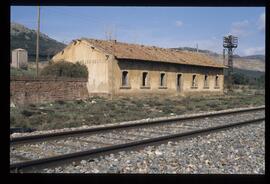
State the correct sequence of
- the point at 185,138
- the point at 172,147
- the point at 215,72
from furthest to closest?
1. the point at 215,72
2. the point at 185,138
3. the point at 172,147

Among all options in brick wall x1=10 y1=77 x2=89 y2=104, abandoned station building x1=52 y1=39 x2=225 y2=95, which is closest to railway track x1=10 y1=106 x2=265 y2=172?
brick wall x1=10 y1=77 x2=89 y2=104

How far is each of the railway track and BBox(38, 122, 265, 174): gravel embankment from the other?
21 cm

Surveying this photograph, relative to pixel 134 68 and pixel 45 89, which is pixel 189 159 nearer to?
pixel 45 89

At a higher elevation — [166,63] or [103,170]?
[166,63]

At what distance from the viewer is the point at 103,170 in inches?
293

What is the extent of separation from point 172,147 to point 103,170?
3054 millimetres

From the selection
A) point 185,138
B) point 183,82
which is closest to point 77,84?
point 183,82

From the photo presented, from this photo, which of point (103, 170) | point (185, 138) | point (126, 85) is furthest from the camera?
point (126, 85)

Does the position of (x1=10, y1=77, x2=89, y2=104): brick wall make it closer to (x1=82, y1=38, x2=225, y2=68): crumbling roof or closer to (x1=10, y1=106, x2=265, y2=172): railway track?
(x1=82, y1=38, x2=225, y2=68): crumbling roof

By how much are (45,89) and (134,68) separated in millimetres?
11416

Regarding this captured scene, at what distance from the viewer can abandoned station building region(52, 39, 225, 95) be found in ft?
119

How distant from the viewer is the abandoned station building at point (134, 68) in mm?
36188
